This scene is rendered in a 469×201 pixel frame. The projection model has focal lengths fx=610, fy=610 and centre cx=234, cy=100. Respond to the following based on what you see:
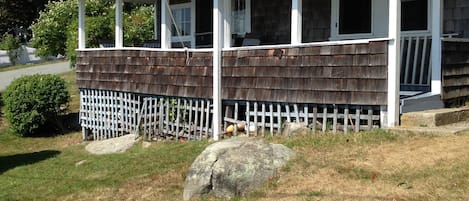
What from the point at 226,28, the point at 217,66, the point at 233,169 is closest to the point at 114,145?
the point at 217,66

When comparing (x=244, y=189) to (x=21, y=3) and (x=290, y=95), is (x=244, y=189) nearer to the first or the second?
(x=290, y=95)

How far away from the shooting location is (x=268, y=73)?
11398 mm

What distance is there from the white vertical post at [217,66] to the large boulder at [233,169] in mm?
3623

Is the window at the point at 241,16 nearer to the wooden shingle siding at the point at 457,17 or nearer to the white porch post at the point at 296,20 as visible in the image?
the white porch post at the point at 296,20

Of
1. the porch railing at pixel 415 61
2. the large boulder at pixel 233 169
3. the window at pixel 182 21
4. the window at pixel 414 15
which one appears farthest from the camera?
the window at pixel 182 21

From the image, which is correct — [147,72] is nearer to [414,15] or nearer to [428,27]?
[414,15]

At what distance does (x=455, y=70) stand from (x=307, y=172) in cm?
426

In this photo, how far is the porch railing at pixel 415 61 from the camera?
1134 centimetres

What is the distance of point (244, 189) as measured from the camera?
313 inches

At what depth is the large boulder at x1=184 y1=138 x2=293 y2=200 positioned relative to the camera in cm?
800

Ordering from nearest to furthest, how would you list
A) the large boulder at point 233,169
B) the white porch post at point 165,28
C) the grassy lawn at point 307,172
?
the grassy lawn at point 307,172 → the large boulder at point 233,169 → the white porch post at point 165,28

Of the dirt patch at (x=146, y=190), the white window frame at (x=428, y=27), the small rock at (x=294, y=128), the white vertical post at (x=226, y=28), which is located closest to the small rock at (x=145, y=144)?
the white vertical post at (x=226, y=28)

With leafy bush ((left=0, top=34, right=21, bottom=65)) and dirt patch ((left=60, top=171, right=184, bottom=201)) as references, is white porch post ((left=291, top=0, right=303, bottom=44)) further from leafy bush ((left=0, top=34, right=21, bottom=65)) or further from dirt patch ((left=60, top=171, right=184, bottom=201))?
leafy bush ((left=0, top=34, right=21, bottom=65))

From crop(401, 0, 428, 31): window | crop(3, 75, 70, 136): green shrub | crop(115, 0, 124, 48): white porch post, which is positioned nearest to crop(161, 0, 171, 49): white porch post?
crop(115, 0, 124, 48): white porch post
